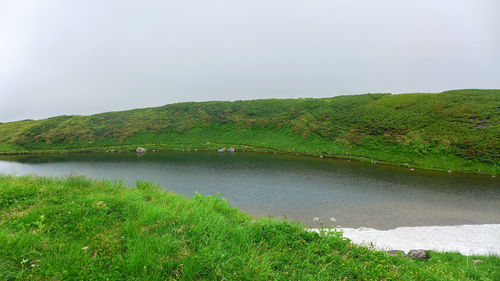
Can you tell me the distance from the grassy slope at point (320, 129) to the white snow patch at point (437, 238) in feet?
77.5

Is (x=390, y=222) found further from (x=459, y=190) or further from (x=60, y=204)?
(x=60, y=204)

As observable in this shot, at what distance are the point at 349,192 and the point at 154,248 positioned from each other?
1976cm

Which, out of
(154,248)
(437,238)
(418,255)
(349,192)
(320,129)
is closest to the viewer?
(154,248)

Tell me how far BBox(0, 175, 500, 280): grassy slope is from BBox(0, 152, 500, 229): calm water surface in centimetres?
840

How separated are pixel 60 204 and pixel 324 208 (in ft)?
52.0

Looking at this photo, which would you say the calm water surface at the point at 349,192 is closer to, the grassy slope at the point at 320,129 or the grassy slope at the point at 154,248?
the grassy slope at the point at 154,248

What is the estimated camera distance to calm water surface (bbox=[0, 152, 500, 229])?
14.9 m

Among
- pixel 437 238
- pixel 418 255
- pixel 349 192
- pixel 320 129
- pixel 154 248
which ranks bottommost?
pixel 437 238

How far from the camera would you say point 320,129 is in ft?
174

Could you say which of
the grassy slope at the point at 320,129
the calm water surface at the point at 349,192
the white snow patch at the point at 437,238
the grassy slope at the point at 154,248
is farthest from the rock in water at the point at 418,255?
the grassy slope at the point at 320,129

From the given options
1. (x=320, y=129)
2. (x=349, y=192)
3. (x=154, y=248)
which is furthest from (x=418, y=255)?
(x=320, y=129)

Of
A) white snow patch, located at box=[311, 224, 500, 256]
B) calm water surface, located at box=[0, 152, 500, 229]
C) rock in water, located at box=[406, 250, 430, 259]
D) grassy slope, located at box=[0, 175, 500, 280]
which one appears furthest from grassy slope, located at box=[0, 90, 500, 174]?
grassy slope, located at box=[0, 175, 500, 280]

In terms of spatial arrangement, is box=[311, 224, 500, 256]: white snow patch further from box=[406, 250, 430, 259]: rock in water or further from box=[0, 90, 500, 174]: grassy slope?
box=[0, 90, 500, 174]: grassy slope

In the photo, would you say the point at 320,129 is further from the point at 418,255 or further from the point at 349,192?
the point at 418,255
